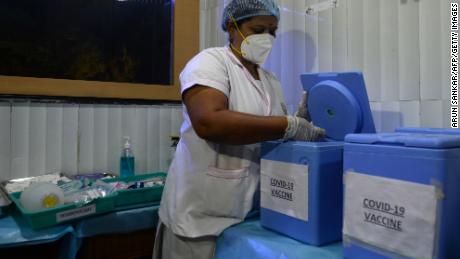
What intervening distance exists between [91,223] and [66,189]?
0.18 m

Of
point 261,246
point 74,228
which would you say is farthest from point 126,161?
point 261,246

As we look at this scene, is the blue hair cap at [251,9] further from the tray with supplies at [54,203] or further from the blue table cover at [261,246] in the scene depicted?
the tray with supplies at [54,203]

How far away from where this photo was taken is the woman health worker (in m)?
0.89

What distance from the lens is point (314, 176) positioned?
0.78 m

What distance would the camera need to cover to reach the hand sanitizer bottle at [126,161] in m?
1.63

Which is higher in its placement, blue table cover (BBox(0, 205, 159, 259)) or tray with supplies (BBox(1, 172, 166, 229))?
tray with supplies (BBox(1, 172, 166, 229))

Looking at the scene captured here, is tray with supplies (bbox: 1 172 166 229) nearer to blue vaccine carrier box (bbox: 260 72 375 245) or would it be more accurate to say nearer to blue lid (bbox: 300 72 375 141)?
blue vaccine carrier box (bbox: 260 72 375 245)

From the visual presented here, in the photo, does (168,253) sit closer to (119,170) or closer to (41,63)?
(119,170)

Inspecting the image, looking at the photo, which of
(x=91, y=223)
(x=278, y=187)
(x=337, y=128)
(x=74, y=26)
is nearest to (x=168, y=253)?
(x=91, y=223)

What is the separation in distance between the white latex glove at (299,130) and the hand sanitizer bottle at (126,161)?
39.0 inches

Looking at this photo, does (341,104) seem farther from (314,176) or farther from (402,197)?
(402,197)

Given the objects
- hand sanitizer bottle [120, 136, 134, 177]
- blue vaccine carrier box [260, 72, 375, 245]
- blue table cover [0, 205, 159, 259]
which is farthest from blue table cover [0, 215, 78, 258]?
blue vaccine carrier box [260, 72, 375, 245]

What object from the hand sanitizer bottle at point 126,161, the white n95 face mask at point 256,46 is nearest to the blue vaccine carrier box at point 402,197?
the white n95 face mask at point 256,46

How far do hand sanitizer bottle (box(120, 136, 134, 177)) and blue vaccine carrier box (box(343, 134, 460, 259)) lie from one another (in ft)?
3.92
